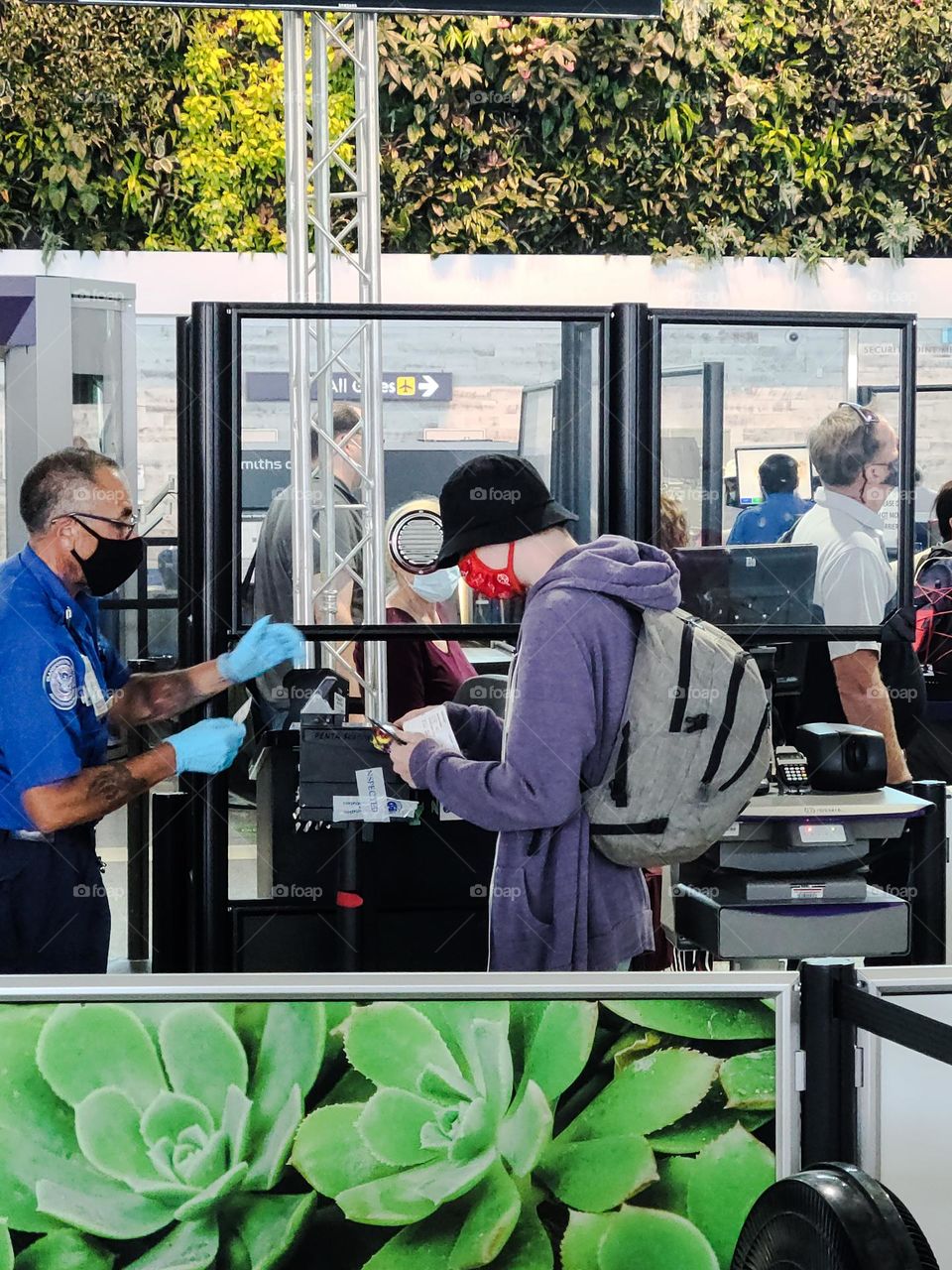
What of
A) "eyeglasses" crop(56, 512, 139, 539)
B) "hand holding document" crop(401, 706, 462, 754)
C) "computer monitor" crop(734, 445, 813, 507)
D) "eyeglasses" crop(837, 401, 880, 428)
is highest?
"eyeglasses" crop(837, 401, 880, 428)

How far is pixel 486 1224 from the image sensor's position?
4.76 ft

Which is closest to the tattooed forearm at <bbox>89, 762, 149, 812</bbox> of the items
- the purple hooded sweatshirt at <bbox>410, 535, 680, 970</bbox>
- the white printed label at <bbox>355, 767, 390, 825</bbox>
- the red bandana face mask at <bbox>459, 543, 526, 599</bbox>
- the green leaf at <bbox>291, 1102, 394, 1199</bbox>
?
the white printed label at <bbox>355, 767, 390, 825</bbox>

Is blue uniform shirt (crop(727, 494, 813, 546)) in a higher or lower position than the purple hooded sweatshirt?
higher

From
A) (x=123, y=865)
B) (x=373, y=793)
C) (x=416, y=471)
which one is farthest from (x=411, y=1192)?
(x=123, y=865)

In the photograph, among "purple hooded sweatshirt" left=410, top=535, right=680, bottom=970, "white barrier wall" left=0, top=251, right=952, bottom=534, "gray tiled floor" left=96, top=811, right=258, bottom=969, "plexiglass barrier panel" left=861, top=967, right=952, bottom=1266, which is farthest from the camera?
"white barrier wall" left=0, top=251, right=952, bottom=534

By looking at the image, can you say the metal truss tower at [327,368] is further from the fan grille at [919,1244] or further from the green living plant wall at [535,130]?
the green living plant wall at [535,130]

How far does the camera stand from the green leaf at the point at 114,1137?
144cm

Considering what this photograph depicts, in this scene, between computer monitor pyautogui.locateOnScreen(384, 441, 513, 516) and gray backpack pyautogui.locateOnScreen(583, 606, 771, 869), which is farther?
computer monitor pyautogui.locateOnScreen(384, 441, 513, 516)

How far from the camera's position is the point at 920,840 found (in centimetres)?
386

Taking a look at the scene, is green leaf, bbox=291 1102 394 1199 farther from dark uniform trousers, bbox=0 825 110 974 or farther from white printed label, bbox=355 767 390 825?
white printed label, bbox=355 767 390 825

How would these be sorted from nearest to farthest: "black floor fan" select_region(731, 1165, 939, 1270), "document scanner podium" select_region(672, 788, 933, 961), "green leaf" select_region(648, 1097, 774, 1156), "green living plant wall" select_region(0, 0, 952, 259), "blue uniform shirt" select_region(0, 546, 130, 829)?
1. "black floor fan" select_region(731, 1165, 939, 1270)
2. "green leaf" select_region(648, 1097, 774, 1156)
3. "blue uniform shirt" select_region(0, 546, 130, 829)
4. "document scanner podium" select_region(672, 788, 933, 961)
5. "green living plant wall" select_region(0, 0, 952, 259)

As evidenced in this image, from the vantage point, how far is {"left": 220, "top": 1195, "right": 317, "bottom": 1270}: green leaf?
1.44m

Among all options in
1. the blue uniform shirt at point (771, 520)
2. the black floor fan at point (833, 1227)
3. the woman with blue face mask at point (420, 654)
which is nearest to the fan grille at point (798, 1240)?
the black floor fan at point (833, 1227)

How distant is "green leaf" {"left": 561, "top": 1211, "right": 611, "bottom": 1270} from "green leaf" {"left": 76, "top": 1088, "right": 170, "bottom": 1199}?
37cm
